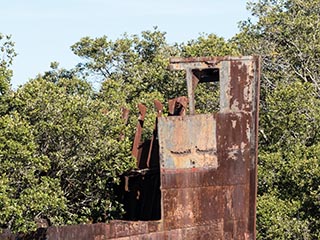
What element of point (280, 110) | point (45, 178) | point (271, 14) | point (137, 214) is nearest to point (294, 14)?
point (271, 14)

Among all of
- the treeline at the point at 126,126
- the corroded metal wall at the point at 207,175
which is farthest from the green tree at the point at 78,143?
the corroded metal wall at the point at 207,175

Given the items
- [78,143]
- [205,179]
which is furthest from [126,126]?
[205,179]

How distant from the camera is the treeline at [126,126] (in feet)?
49.9

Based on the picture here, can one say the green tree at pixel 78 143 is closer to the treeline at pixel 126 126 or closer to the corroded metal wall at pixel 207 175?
the treeline at pixel 126 126

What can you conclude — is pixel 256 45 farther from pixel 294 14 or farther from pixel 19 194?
pixel 19 194

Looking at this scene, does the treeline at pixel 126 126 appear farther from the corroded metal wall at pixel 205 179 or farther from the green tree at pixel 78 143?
the corroded metal wall at pixel 205 179

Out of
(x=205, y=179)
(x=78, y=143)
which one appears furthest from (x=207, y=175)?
(x=78, y=143)

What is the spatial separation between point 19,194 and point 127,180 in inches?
110

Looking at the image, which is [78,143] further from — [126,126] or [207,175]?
[207,175]

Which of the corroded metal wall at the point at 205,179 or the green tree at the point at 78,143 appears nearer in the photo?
the corroded metal wall at the point at 205,179

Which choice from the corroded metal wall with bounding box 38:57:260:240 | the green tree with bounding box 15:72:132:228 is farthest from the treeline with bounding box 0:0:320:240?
the corroded metal wall with bounding box 38:57:260:240

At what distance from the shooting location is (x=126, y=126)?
18.6m

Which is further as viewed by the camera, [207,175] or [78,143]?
[78,143]

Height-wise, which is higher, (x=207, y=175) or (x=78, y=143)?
(x=78, y=143)
